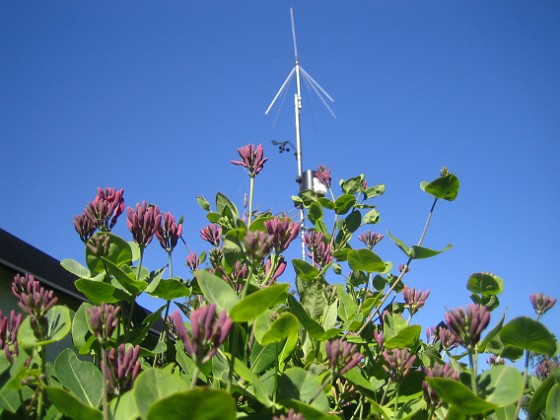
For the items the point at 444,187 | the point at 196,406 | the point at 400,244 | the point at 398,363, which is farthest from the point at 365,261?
the point at 196,406

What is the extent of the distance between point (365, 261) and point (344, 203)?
1.70 ft

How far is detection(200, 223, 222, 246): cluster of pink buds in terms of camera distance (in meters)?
2.60

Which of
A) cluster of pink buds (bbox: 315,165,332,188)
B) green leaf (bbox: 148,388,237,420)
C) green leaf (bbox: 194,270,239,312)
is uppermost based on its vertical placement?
cluster of pink buds (bbox: 315,165,332,188)

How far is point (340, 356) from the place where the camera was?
1.55 meters

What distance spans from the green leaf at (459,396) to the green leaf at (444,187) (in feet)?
3.37

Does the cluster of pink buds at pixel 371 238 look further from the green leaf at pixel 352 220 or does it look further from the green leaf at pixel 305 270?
the green leaf at pixel 305 270

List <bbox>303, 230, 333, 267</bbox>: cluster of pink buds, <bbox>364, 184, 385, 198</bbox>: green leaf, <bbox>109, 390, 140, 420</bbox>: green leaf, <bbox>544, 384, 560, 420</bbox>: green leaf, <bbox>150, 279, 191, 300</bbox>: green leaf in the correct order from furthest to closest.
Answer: <bbox>364, 184, 385, 198</bbox>: green leaf, <bbox>303, 230, 333, 267</bbox>: cluster of pink buds, <bbox>150, 279, 191, 300</bbox>: green leaf, <bbox>544, 384, 560, 420</bbox>: green leaf, <bbox>109, 390, 140, 420</bbox>: green leaf

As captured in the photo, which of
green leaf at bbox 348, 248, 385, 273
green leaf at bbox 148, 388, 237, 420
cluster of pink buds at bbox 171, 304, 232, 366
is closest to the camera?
green leaf at bbox 148, 388, 237, 420

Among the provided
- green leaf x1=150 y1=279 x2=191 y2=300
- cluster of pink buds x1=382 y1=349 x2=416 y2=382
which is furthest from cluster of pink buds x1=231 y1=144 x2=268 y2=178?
cluster of pink buds x1=382 y1=349 x2=416 y2=382

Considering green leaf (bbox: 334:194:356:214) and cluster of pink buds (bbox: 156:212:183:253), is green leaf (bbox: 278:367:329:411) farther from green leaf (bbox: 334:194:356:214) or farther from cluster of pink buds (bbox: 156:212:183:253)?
green leaf (bbox: 334:194:356:214)

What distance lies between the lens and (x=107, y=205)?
6.55 ft

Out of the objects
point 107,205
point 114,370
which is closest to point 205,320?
point 114,370

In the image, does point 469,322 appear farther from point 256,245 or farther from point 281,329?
point 256,245

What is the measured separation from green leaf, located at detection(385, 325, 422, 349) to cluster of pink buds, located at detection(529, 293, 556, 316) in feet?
1.62
